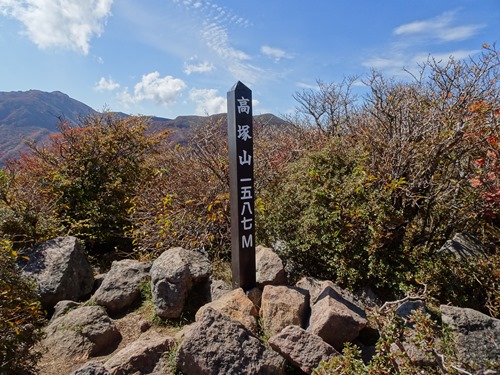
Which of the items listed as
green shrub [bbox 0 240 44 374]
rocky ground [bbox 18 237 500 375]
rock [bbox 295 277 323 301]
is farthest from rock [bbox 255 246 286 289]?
green shrub [bbox 0 240 44 374]

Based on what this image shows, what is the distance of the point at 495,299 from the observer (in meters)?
3.47

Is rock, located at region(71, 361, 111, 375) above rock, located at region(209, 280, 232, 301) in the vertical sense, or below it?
below

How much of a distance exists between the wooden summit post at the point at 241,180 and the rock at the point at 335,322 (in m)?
0.97

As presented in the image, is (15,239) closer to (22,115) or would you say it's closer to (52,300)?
(52,300)

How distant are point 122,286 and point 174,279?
97 centimetres

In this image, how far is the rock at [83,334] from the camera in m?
3.79

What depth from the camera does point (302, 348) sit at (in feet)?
9.66

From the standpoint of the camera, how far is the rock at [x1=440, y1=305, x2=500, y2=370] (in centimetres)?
275

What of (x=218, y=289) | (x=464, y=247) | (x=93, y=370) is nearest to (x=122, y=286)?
(x=218, y=289)

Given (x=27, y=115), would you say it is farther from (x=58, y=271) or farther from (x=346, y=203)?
(x=346, y=203)

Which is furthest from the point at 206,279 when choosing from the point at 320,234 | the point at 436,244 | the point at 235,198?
the point at 436,244

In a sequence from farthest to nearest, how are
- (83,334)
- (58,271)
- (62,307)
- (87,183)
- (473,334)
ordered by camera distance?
(87,183)
(58,271)
(62,307)
(83,334)
(473,334)

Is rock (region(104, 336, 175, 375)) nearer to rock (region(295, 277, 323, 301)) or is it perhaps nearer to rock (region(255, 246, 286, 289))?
rock (region(255, 246, 286, 289))

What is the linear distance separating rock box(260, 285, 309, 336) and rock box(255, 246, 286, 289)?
1.14ft
